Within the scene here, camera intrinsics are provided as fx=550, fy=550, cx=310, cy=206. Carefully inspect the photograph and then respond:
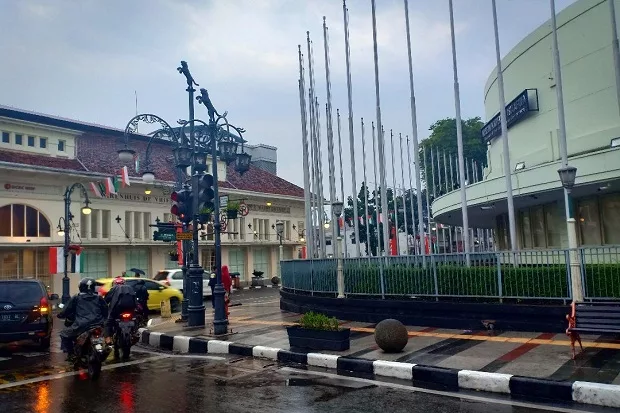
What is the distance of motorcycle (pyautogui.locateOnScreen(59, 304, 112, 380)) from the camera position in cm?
923

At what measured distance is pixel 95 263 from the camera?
3444 cm

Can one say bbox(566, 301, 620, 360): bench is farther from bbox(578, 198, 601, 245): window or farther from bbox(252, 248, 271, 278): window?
bbox(252, 248, 271, 278): window

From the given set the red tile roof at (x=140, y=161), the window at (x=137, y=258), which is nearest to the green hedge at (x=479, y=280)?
the red tile roof at (x=140, y=161)

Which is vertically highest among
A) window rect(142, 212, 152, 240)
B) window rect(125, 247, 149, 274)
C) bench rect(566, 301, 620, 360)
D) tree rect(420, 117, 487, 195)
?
tree rect(420, 117, 487, 195)

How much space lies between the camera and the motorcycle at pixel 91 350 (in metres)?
9.23

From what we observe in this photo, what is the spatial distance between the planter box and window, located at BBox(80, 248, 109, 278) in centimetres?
2604

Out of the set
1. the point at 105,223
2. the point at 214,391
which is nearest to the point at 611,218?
the point at 214,391

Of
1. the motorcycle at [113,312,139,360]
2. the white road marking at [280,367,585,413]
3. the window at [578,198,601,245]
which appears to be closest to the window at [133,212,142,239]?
the motorcycle at [113,312,139,360]

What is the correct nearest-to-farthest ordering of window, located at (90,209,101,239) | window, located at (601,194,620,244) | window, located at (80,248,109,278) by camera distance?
window, located at (601,194,620,244), window, located at (80,248,109,278), window, located at (90,209,101,239)

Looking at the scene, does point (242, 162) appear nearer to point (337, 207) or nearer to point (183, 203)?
point (183, 203)

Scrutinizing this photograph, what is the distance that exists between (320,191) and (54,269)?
17.2 metres

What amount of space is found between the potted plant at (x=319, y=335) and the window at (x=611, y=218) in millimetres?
11661

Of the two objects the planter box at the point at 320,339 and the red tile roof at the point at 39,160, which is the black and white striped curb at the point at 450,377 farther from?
the red tile roof at the point at 39,160

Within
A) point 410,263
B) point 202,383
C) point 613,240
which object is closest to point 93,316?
point 202,383
